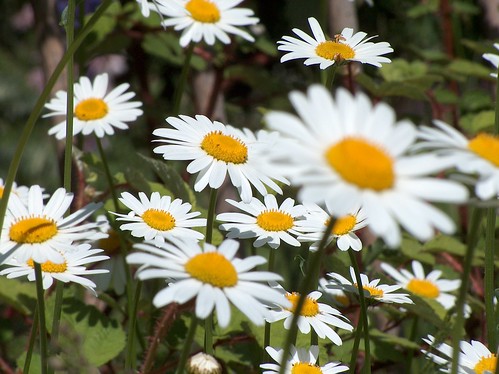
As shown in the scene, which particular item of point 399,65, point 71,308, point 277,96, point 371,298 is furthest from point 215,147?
point 277,96

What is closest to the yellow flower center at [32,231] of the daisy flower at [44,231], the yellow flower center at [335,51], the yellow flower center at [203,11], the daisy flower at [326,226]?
the daisy flower at [44,231]

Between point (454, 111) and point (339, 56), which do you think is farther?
point (454, 111)

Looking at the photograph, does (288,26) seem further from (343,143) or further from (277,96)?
(343,143)

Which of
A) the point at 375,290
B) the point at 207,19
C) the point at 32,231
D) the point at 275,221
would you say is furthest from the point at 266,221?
the point at 207,19

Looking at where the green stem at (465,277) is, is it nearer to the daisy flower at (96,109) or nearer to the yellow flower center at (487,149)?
the yellow flower center at (487,149)

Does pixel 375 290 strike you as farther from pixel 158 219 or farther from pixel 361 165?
pixel 361 165

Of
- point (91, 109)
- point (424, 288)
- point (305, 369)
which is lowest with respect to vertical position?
point (305, 369)
